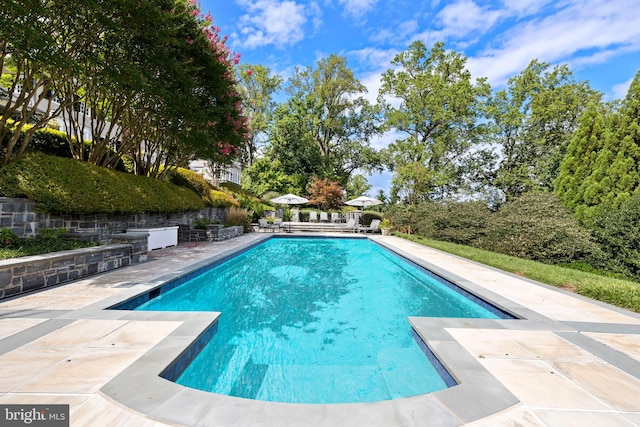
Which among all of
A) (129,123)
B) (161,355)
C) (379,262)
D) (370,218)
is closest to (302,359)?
(161,355)

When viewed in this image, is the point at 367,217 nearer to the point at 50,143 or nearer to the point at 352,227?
the point at 352,227

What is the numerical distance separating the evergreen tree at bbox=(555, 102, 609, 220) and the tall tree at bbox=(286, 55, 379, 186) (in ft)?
56.3

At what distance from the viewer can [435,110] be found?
22.1m

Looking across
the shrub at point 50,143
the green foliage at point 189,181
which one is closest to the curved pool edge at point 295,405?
the shrub at point 50,143

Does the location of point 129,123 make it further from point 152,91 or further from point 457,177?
point 457,177

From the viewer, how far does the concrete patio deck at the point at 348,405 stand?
183 cm

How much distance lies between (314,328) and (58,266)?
15.3 ft

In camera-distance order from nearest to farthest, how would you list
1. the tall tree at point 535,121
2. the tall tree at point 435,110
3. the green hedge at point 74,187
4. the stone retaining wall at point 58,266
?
the stone retaining wall at point 58,266, the green hedge at point 74,187, the tall tree at point 535,121, the tall tree at point 435,110

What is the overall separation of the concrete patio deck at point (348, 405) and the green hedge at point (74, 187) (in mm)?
3000

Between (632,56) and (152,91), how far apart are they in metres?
19.1

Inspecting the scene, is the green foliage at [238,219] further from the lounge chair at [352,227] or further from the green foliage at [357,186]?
the green foliage at [357,186]

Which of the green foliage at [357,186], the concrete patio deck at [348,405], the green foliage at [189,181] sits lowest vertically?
the concrete patio deck at [348,405]

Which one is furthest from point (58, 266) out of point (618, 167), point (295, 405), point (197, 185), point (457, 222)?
point (618, 167)

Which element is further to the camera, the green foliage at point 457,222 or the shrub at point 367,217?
the shrub at point 367,217
